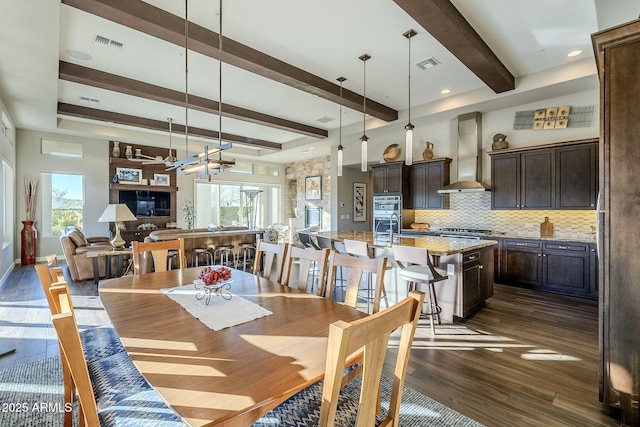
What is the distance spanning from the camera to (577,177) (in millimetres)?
4469

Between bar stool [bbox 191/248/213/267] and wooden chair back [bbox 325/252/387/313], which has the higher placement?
wooden chair back [bbox 325/252/387/313]

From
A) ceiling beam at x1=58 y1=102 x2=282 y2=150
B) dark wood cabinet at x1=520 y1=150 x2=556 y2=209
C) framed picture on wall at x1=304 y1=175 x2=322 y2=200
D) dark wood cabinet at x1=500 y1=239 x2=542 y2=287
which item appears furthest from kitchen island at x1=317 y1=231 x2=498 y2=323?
framed picture on wall at x1=304 y1=175 x2=322 y2=200

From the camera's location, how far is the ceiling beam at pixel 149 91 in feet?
13.6

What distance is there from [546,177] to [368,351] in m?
5.20

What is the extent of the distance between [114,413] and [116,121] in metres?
6.72

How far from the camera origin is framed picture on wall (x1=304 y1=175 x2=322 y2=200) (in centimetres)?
997

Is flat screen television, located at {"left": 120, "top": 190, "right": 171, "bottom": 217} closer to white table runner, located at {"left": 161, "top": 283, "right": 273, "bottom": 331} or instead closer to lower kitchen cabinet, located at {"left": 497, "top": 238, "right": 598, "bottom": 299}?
white table runner, located at {"left": 161, "top": 283, "right": 273, "bottom": 331}

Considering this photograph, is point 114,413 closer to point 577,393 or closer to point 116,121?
point 577,393

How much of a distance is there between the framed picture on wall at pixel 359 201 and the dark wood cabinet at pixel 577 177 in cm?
478

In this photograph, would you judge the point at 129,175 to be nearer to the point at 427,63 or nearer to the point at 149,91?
the point at 149,91

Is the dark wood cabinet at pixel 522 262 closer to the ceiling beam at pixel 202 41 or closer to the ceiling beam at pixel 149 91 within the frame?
the ceiling beam at pixel 202 41

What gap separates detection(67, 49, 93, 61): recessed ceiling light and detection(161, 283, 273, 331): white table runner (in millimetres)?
3582

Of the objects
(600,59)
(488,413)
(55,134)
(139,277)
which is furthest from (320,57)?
(55,134)

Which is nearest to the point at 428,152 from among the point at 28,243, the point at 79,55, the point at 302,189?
the point at 302,189
